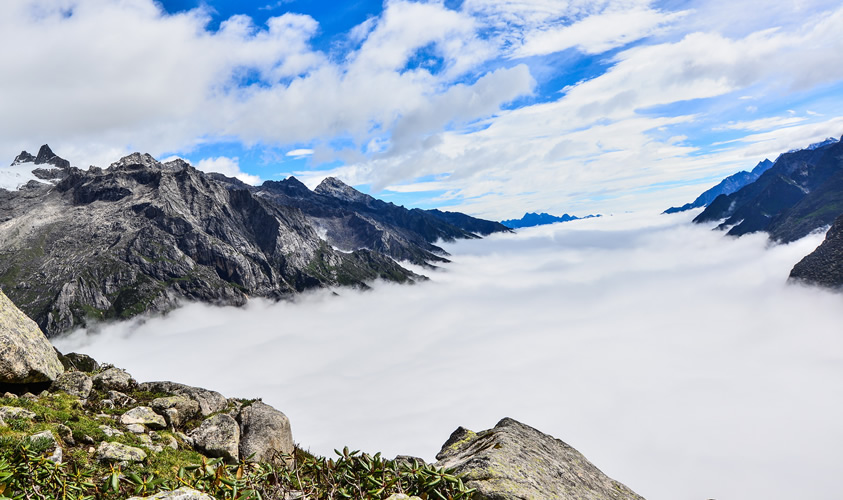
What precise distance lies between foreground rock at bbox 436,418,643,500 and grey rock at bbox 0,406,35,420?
62.6 ft

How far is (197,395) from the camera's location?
95.2 feet

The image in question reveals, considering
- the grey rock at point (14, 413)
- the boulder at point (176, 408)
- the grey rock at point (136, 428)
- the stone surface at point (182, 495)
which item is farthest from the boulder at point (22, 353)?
the stone surface at point (182, 495)

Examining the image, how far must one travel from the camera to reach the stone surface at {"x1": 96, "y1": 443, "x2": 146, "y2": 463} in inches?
603

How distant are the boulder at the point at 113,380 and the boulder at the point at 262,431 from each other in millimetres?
8617

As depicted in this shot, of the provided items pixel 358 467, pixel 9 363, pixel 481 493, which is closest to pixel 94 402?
pixel 9 363

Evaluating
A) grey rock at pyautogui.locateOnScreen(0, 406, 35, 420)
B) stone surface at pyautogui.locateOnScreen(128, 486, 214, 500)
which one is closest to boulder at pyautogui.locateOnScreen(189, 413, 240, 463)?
grey rock at pyautogui.locateOnScreen(0, 406, 35, 420)

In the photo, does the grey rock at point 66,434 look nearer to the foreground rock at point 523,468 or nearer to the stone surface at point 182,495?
the stone surface at point 182,495

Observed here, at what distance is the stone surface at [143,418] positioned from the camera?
2120cm

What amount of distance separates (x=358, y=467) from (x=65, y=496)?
511 cm

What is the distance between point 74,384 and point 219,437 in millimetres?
10265

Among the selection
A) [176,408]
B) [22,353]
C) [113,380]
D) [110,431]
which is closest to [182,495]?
[110,431]

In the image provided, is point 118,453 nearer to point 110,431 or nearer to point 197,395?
point 110,431

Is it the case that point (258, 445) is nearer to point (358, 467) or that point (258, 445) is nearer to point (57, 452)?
point (57, 452)

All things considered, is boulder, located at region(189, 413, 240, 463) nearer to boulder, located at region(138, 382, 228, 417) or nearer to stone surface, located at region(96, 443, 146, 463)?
boulder, located at region(138, 382, 228, 417)
